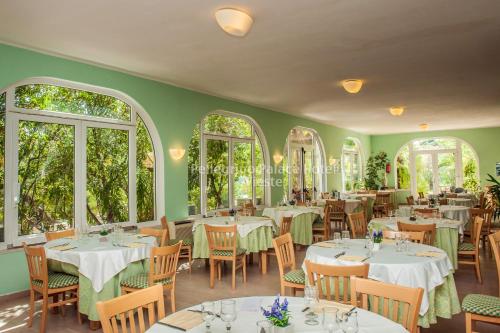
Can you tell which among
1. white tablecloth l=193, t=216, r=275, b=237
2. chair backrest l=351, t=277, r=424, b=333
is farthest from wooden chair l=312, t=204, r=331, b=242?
chair backrest l=351, t=277, r=424, b=333

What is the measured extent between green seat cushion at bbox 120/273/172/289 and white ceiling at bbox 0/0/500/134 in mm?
2818

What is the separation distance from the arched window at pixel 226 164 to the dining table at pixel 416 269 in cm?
467

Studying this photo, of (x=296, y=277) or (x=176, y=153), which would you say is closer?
(x=296, y=277)

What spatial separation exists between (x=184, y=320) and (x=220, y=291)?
10.4 ft

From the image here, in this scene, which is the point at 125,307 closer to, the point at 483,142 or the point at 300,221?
the point at 300,221

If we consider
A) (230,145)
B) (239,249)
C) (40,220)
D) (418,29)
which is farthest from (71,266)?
(230,145)

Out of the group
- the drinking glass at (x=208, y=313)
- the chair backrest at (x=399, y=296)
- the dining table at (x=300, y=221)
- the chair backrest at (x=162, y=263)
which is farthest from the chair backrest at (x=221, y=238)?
the drinking glass at (x=208, y=313)

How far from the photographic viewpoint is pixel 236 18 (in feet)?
13.1

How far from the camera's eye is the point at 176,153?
7.21 m

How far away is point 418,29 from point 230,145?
5.30 metres

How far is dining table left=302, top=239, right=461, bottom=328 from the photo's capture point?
305 cm

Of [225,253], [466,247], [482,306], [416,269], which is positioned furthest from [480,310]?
[225,253]
